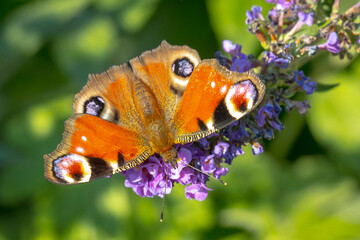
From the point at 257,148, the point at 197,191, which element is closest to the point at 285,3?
the point at 257,148

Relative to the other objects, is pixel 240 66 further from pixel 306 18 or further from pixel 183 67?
pixel 306 18

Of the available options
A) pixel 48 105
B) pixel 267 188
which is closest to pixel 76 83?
pixel 48 105

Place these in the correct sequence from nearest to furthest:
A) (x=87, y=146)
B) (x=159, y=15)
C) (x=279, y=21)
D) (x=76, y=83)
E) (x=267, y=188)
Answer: (x=87, y=146) < (x=279, y=21) < (x=267, y=188) < (x=76, y=83) < (x=159, y=15)

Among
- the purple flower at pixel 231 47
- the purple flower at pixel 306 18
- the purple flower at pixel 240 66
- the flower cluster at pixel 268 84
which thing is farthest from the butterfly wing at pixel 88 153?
the purple flower at pixel 306 18

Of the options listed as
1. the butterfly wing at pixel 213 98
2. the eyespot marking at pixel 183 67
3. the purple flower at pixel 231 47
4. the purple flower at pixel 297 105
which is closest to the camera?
the butterfly wing at pixel 213 98

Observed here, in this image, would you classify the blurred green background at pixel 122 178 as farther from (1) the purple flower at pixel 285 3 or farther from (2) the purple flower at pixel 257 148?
(2) the purple flower at pixel 257 148

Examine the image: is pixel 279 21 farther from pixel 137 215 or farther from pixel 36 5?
pixel 36 5

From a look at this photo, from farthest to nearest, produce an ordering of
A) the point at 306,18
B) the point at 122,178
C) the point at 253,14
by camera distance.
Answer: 1. the point at 122,178
2. the point at 253,14
3. the point at 306,18
